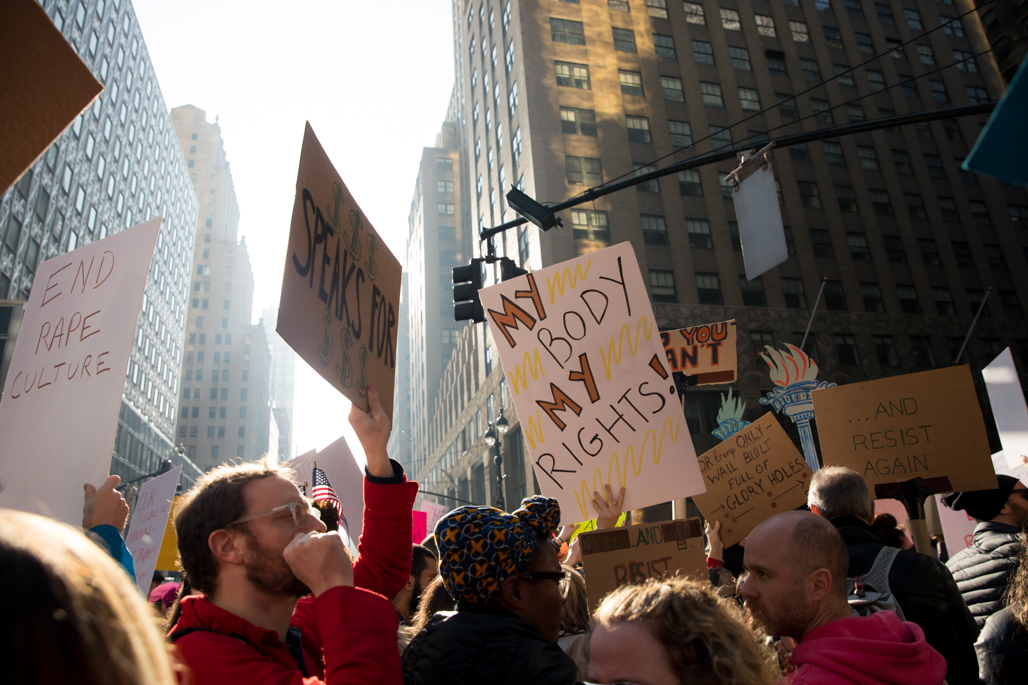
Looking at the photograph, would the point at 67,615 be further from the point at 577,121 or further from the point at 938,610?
the point at 577,121

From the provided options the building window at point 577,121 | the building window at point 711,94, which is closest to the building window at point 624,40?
the building window at point 711,94

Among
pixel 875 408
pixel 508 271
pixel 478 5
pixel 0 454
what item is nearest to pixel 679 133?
pixel 478 5

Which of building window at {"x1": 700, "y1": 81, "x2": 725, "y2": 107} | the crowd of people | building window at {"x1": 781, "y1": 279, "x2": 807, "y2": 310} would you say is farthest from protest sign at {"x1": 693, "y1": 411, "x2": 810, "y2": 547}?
building window at {"x1": 700, "y1": 81, "x2": 725, "y2": 107}

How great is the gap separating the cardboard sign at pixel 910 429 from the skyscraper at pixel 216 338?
112 metres

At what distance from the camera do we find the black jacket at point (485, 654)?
83.4 inches

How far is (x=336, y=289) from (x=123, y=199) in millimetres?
59617

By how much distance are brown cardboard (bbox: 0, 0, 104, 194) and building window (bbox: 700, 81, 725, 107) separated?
1662 inches

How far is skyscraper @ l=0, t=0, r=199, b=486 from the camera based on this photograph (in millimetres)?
37375

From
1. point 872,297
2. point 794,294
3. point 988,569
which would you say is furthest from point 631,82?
point 988,569

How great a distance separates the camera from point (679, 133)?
3891 cm

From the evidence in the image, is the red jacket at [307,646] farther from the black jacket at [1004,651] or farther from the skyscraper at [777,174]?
the skyscraper at [777,174]

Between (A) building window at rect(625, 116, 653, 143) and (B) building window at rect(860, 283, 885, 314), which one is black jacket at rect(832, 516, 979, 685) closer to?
(A) building window at rect(625, 116, 653, 143)

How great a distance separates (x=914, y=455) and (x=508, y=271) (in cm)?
553

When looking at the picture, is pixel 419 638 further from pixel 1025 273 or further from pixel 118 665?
pixel 1025 273
